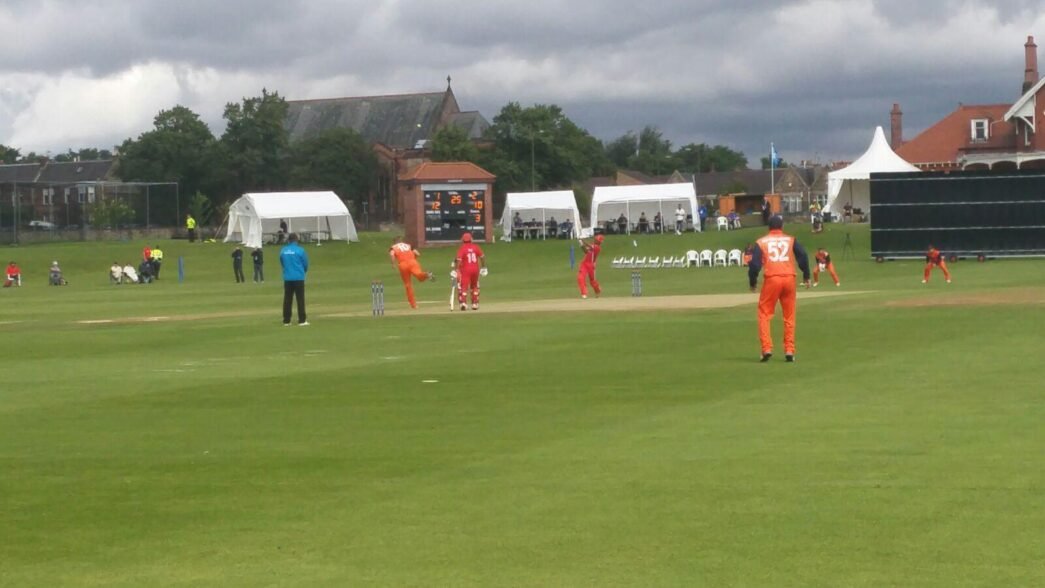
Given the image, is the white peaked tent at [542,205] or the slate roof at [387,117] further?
the slate roof at [387,117]

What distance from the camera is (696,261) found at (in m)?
72.4

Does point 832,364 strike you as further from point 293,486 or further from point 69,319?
point 69,319

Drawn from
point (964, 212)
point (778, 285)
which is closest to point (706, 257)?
point (964, 212)

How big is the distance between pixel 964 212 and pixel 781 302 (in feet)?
156

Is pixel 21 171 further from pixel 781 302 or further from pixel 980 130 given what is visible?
pixel 781 302

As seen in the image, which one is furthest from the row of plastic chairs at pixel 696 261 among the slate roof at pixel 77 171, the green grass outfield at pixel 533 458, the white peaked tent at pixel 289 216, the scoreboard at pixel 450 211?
the slate roof at pixel 77 171

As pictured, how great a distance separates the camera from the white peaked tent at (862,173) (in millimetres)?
88688

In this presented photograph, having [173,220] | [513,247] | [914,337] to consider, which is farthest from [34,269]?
[914,337]

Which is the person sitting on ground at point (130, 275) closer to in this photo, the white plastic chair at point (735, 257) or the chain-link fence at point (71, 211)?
the chain-link fence at point (71, 211)

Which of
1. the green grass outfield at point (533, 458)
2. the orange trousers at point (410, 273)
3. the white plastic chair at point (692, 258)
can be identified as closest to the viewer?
the green grass outfield at point (533, 458)

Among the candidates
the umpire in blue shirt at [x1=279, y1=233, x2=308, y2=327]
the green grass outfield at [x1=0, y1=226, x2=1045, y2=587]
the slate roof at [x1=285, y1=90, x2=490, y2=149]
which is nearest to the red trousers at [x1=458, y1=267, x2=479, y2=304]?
the umpire in blue shirt at [x1=279, y1=233, x2=308, y2=327]

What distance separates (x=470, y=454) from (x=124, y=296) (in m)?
43.5

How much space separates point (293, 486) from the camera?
10758 mm

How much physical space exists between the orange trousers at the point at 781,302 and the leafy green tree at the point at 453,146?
10945cm
